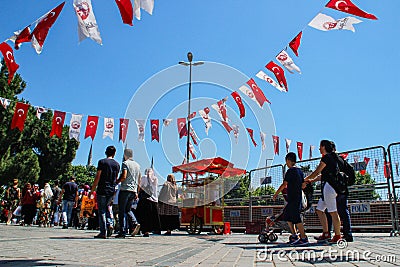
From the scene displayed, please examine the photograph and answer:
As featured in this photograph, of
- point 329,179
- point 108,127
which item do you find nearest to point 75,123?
point 108,127

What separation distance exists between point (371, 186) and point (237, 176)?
439 cm

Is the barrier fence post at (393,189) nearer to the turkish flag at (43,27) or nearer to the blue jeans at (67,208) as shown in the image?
the turkish flag at (43,27)

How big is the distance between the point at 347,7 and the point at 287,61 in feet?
8.36

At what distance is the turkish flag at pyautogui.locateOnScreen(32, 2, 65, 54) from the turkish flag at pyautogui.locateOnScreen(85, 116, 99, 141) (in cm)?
795

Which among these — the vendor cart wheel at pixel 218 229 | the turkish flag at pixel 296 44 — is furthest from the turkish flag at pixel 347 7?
the vendor cart wheel at pixel 218 229

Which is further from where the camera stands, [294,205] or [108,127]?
[108,127]

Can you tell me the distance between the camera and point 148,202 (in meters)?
9.08

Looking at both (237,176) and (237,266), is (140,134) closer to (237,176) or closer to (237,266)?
(237,176)

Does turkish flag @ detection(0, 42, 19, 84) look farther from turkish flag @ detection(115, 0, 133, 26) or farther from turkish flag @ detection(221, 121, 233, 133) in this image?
turkish flag @ detection(221, 121, 233, 133)

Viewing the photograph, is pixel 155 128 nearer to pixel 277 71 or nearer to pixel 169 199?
pixel 169 199

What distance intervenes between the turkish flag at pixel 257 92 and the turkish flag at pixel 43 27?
6.34m

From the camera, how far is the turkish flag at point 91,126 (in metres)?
15.7

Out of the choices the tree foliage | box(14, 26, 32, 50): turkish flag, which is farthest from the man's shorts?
the tree foliage

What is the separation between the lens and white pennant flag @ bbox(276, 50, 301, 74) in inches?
391
